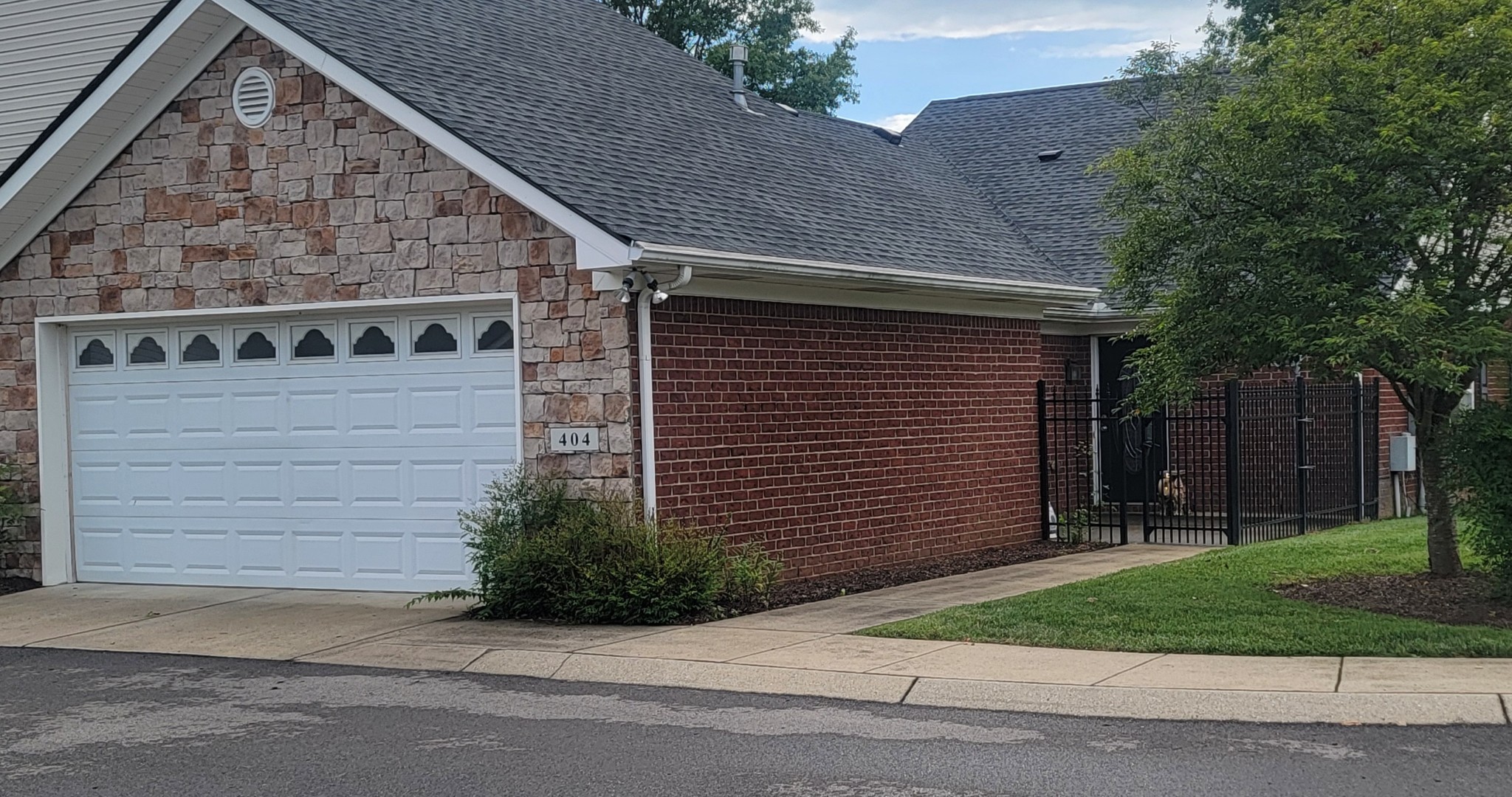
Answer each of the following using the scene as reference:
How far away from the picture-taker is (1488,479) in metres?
10.5

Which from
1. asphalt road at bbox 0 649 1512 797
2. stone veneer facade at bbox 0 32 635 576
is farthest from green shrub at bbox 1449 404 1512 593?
stone veneer facade at bbox 0 32 635 576

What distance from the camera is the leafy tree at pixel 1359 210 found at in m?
10.5

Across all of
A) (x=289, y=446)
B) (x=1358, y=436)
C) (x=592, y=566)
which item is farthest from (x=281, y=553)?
(x=1358, y=436)

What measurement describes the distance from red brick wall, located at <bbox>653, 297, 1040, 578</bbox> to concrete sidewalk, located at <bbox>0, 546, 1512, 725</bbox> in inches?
44.4

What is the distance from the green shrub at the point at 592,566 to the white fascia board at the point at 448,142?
190 centimetres

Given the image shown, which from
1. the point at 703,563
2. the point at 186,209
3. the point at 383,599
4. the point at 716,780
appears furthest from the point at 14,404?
the point at 716,780

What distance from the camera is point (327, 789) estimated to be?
721cm

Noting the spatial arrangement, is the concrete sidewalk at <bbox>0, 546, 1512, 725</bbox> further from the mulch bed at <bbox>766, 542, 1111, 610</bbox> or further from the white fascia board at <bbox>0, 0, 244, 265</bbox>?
the white fascia board at <bbox>0, 0, 244, 265</bbox>

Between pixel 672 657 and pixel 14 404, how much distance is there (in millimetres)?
8259

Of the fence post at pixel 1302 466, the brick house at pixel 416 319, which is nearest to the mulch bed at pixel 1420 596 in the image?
the brick house at pixel 416 319

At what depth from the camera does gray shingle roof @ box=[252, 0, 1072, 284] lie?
12992 mm

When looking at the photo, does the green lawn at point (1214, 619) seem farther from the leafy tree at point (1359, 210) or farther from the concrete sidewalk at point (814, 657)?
the leafy tree at point (1359, 210)

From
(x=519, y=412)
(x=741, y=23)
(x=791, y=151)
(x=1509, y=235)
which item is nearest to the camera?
(x=1509, y=235)

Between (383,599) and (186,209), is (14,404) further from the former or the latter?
(383,599)
